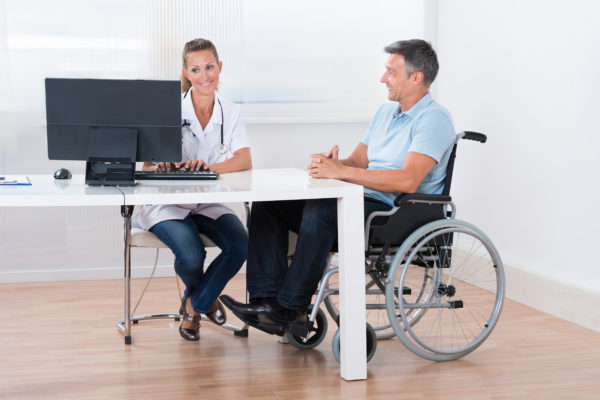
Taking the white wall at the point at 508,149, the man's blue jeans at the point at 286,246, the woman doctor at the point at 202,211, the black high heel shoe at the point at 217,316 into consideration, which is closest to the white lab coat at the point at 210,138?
the woman doctor at the point at 202,211

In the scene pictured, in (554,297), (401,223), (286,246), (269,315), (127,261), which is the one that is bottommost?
(554,297)

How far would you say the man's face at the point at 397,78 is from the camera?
301cm

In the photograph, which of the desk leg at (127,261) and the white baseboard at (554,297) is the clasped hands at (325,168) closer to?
the desk leg at (127,261)

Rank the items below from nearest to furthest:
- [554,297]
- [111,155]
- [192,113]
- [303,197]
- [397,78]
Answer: [303,197], [111,155], [397,78], [192,113], [554,297]

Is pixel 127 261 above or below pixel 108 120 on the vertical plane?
below

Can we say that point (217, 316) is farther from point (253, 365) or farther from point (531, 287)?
point (531, 287)

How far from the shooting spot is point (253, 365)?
289 cm

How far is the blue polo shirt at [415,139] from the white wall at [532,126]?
2.80ft

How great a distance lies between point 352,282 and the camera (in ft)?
8.63


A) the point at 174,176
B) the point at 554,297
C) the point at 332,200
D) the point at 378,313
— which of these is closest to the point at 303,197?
the point at 332,200

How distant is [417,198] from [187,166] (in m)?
0.94

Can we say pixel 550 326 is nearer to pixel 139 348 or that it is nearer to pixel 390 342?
pixel 390 342

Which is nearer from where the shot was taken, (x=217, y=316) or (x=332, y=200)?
(x=332, y=200)

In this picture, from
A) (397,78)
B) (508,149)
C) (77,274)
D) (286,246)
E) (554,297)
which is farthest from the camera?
(77,274)
